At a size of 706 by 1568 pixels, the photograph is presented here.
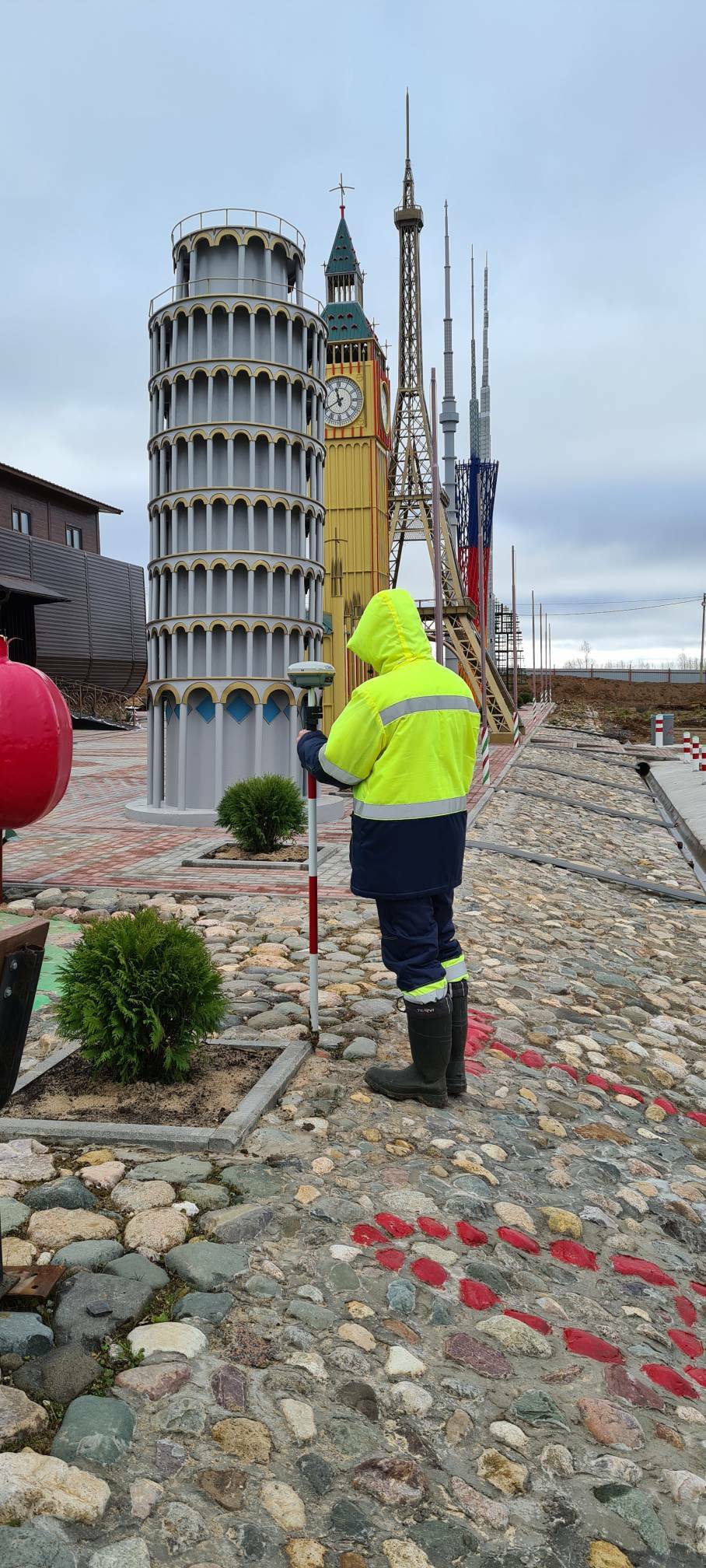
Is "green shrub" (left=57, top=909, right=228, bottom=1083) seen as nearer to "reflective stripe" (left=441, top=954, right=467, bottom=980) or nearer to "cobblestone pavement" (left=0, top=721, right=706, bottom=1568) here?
"cobblestone pavement" (left=0, top=721, right=706, bottom=1568)

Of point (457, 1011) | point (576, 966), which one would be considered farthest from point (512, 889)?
point (457, 1011)

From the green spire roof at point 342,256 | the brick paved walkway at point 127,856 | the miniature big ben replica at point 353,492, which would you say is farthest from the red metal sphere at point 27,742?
the green spire roof at point 342,256

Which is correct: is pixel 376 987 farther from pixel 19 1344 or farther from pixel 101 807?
pixel 101 807

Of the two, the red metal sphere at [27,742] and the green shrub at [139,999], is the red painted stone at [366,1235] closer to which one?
the green shrub at [139,999]

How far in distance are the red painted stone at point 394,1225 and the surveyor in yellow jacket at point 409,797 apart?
98 centimetres

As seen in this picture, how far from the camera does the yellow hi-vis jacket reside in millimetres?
4109

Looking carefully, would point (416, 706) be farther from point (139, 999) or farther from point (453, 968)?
point (139, 999)

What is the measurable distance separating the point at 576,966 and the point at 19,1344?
5.33 m

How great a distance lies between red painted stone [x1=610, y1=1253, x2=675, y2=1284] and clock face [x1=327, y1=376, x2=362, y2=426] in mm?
24972

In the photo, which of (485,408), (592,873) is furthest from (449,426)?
(592,873)

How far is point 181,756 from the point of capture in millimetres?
14195

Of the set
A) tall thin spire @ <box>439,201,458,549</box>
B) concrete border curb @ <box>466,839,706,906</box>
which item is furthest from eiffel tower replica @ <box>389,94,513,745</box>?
concrete border curb @ <box>466,839,706,906</box>

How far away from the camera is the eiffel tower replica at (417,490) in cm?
2869

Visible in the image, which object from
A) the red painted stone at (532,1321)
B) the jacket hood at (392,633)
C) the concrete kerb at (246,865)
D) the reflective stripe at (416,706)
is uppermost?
the jacket hood at (392,633)
